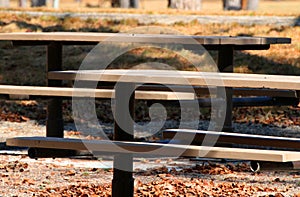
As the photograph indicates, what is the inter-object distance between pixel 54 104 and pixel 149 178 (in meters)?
2.17

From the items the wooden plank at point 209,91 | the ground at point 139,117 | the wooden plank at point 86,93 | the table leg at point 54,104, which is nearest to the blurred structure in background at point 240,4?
the ground at point 139,117

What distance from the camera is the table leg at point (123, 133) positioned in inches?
223

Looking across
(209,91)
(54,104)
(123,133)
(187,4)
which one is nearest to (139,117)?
(54,104)

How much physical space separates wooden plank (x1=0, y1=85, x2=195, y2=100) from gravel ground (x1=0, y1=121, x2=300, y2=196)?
29.6 inches

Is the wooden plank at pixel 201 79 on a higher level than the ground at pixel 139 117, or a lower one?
higher

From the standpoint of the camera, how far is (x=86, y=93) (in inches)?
249

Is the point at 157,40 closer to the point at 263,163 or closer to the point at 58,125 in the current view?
the point at 58,125

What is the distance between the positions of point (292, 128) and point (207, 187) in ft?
15.1

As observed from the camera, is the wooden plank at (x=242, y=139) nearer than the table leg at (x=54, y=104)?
Yes

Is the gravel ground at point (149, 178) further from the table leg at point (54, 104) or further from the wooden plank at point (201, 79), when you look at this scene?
the wooden plank at point (201, 79)

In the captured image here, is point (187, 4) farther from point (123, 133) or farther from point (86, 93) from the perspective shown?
point (123, 133)

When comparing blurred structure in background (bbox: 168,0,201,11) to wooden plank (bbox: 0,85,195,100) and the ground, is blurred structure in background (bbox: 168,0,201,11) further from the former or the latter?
wooden plank (bbox: 0,85,195,100)

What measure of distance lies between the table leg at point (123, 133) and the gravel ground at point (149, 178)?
81cm

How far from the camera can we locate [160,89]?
822 cm
